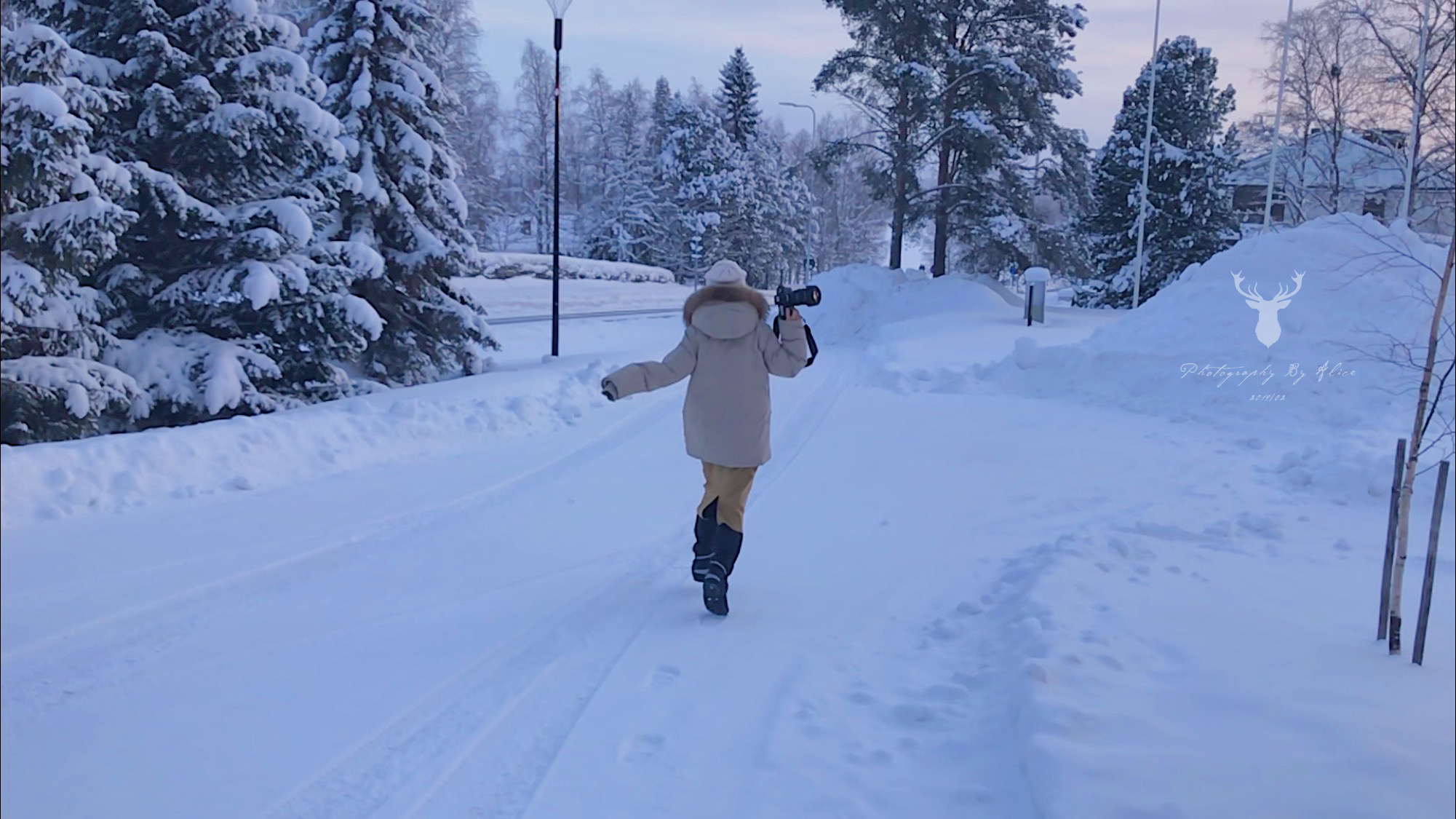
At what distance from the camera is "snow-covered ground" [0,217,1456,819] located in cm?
284

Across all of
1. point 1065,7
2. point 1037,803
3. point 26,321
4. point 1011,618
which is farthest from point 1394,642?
point 1065,7

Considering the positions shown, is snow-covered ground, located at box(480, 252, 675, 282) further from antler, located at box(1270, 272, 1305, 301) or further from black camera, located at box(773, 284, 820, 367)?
black camera, located at box(773, 284, 820, 367)

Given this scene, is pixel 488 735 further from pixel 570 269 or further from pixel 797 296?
pixel 570 269

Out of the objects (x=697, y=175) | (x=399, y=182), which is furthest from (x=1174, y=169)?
(x=399, y=182)

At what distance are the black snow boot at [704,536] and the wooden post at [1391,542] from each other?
300 cm

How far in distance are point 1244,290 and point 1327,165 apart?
11800 mm

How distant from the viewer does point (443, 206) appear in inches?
538

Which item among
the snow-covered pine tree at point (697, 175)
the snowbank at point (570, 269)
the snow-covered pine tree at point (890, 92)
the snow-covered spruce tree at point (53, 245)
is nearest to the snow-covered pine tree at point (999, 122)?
the snow-covered pine tree at point (890, 92)

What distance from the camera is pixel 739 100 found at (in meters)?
29.4

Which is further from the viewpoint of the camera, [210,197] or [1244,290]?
[1244,290]

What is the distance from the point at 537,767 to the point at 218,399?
7159 mm

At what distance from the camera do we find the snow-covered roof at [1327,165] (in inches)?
590

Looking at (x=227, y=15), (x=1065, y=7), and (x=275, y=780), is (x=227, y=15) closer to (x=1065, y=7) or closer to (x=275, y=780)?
(x=275, y=780)

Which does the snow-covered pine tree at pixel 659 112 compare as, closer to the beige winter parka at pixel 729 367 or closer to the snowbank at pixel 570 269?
the snowbank at pixel 570 269
